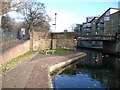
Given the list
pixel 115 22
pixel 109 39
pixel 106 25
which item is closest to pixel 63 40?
pixel 109 39

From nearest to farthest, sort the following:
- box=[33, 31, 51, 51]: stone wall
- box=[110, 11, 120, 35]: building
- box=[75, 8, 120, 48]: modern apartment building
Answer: box=[33, 31, 51, 51]: stone wall
box=[110, 11, 120, 35]: building
box=[75, 8, 120, 48]: modern apartment building

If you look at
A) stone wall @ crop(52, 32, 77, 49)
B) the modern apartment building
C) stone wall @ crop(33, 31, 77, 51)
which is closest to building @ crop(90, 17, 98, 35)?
the modern apartment building

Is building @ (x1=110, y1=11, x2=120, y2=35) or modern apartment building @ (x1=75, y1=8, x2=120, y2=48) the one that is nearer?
building @ (x1=110, y1=11, x2=120, y2=35)

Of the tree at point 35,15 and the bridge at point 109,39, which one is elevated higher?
the tree at point 35,15

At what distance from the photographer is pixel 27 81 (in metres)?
17.1

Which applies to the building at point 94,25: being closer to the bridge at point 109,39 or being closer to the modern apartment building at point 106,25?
the modern apartment building at point 106,25

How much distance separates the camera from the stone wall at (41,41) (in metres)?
54.5

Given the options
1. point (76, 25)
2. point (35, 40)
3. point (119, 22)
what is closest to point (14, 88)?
point (35, 40)

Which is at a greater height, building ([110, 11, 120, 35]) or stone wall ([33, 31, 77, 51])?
building ([110, 11, 120, 35])

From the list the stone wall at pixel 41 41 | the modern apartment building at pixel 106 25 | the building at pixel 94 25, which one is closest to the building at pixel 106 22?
the modern apartment building at pixel 106 25

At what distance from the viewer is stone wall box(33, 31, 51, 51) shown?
179ft

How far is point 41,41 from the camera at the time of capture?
58.0 metres

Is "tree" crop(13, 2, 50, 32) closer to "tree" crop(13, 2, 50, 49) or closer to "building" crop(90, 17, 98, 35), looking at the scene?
"tree" crop(13, 2, 50, 49)

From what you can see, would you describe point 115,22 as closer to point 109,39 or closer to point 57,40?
point 109,39
